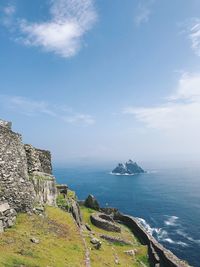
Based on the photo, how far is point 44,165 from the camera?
44156 mm

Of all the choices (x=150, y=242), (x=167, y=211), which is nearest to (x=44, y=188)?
(x=150, y=242)

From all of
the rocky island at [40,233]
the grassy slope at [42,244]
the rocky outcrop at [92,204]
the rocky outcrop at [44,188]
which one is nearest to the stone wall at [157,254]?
the rocky island at [40,233]

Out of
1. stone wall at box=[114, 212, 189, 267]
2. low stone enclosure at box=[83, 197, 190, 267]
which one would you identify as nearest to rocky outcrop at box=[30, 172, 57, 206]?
low stone enclosure at box=[83, 197, 190, 267]

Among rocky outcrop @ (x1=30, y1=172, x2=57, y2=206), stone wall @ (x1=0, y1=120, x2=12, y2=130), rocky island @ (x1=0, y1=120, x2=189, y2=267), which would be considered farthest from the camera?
rocky outcrop @ (x1=30, y1=172, x2=57, y2=206)

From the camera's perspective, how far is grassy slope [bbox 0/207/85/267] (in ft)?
56.6

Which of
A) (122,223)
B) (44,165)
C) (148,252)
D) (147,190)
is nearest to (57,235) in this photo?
(148,252)

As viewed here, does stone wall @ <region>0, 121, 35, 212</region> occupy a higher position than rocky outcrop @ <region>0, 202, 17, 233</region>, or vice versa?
stone wall @ <region>0, 121, 35, 212</region>

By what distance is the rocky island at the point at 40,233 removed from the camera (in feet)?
61.8

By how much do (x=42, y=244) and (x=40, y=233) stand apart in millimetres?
2198

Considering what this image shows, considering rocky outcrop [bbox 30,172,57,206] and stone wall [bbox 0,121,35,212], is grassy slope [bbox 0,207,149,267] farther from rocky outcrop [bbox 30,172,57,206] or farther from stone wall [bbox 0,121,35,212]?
rocky outcrop [bbox 30,172,57,206]

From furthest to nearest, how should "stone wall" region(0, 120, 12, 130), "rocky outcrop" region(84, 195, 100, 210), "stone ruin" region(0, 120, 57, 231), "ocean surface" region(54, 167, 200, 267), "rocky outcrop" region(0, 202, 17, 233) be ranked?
"ocean surface" region(54, 167, 200, 267) < "rocky outcrop" region(84, 195, 100, 210) < "stone wall" region(0, 120, 12, 130) < "stone ruin" region(0, 120, 57, 231) < "rocky outcrop" region(0, 202, 17, 233)

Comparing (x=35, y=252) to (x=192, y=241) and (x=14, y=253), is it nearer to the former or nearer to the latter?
(x=14, y=253)

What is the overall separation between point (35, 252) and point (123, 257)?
Result: 545 inches

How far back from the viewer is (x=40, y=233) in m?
22.7
